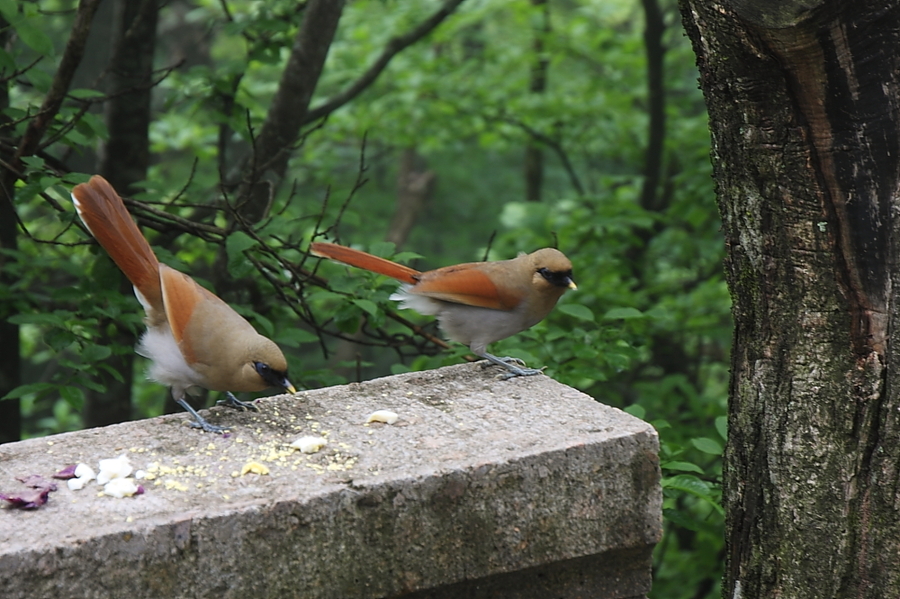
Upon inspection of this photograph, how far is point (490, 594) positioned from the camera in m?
2.36

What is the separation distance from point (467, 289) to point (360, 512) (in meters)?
1.76

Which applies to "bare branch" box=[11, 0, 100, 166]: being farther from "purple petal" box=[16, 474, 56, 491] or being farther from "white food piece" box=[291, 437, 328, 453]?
"white food piece" box=[291, 437, 328, 453]

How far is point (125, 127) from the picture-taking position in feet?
17.8

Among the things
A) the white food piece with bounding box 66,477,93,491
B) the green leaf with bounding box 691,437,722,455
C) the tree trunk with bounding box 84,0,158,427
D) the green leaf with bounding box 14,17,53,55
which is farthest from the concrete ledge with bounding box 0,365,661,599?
the tree trunk with bounding box 84,0,158,427

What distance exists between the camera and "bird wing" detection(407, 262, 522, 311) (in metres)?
3.75

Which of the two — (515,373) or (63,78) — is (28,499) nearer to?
(515,373)

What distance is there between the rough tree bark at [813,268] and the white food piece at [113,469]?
159 centimetres

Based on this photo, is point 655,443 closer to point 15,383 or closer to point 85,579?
point 85,579

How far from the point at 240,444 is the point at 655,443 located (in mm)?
1111

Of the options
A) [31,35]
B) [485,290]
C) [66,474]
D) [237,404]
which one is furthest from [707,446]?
[31,35]

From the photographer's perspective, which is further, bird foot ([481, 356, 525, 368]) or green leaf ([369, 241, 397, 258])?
green leaf ([369, 241, 397, 258])

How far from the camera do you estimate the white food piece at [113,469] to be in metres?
2.32

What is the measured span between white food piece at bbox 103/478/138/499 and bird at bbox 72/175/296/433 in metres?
0.43

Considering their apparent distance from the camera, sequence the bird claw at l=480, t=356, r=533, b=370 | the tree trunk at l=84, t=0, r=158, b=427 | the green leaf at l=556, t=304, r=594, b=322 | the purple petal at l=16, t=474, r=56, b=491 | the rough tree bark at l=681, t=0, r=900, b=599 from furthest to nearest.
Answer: the tree trunk at l=84, t=0, r=158, b=427 → the green leaf at l=556, t=304, r=594, b=322 → the bird claw at l=480, t=356, r=533, b=370 → the purple petal at l=16, t=474, r=56, b=491 → the rough tree bark at l=681, t=0, r=900, b=599
